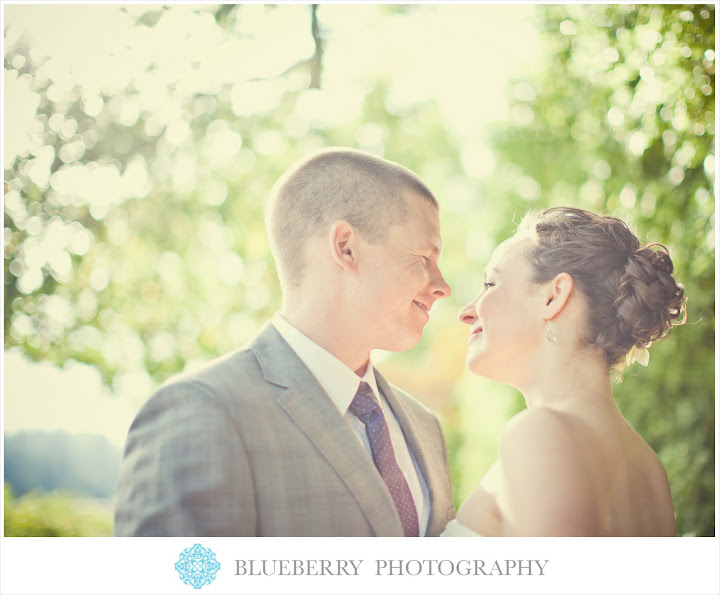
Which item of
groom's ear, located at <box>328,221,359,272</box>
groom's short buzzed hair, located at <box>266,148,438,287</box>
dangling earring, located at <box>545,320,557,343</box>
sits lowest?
dangling earring, located at <box>545,320,557,343</box>

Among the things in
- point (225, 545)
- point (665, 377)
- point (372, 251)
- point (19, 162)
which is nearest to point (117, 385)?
point (19, 162)

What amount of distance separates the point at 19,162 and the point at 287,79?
4.22 feet

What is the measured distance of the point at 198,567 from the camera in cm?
226

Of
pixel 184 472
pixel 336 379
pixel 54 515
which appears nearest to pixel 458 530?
pixel 336 379

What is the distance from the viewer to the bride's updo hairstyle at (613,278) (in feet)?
6.72

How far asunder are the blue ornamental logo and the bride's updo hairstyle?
1.40 m

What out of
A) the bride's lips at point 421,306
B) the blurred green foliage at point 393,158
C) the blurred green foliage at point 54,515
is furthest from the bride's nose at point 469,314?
the blurred green foliage at point 54,515

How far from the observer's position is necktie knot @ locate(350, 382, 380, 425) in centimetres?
201

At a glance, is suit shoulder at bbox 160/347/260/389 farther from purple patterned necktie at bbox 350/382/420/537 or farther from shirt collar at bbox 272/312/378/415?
purple patterned necktie at bbox 350/382/420/537

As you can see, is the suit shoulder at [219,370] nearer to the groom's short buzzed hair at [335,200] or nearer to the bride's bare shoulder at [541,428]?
the groom's short buzzed hair at [335,200]

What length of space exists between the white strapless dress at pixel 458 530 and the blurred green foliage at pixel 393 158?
1.27 m

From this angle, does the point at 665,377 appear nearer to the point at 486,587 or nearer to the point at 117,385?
the point at 486,587

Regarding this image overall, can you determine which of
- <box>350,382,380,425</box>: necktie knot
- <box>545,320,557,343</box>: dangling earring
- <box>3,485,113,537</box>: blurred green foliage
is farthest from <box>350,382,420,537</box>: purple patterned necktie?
<box>3,485,113,537</box>: blurred green foliage

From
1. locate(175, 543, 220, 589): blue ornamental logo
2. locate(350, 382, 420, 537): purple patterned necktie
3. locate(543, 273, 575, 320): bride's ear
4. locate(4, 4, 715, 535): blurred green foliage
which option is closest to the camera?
locate(350, 382, 420, 537): purple patterned necktie
